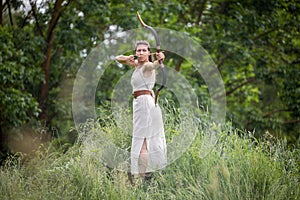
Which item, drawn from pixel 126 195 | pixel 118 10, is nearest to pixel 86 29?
pixel 118 10

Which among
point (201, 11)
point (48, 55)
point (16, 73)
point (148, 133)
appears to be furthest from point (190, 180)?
point (201, 11)

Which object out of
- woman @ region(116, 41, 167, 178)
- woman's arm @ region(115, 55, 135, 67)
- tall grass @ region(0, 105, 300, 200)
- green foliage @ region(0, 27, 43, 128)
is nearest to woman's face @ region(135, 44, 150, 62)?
woman @ region(116, 41, 167, 178)

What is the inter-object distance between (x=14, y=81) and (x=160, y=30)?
8.67 feet

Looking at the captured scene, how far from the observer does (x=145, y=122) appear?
5.21 meters

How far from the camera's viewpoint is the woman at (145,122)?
520cm

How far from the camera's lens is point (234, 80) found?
11.8 metres

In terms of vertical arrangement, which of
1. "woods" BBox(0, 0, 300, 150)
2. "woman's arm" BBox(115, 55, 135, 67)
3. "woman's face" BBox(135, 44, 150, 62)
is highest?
"woods" BBox(0, 0, 300, 150)

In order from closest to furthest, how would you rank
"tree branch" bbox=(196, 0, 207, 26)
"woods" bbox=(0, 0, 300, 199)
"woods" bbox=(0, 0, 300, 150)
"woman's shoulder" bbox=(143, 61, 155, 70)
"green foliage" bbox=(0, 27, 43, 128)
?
"woods" bbox=(0, 0, 300, 199) < "woman's shoulder" bbox=(143, 61, 155, 70) < "green foliage" bbox=(0, 27, 43, 128) < "woods" bbox=(0, 0, 300, 150) < "tree branch" bbox=(196, 0, 207, 26)

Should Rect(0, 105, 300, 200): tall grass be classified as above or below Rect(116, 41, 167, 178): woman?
below

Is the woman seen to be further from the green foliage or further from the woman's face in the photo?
the green foliage

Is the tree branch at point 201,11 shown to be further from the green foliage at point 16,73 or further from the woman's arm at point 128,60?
the woman's arm at point 128,60

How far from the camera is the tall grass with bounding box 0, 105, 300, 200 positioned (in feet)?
14.7

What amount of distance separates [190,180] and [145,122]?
76cm

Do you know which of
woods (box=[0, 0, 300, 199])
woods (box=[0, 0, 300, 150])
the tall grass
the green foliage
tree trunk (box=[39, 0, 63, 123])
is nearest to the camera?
the tall grass
